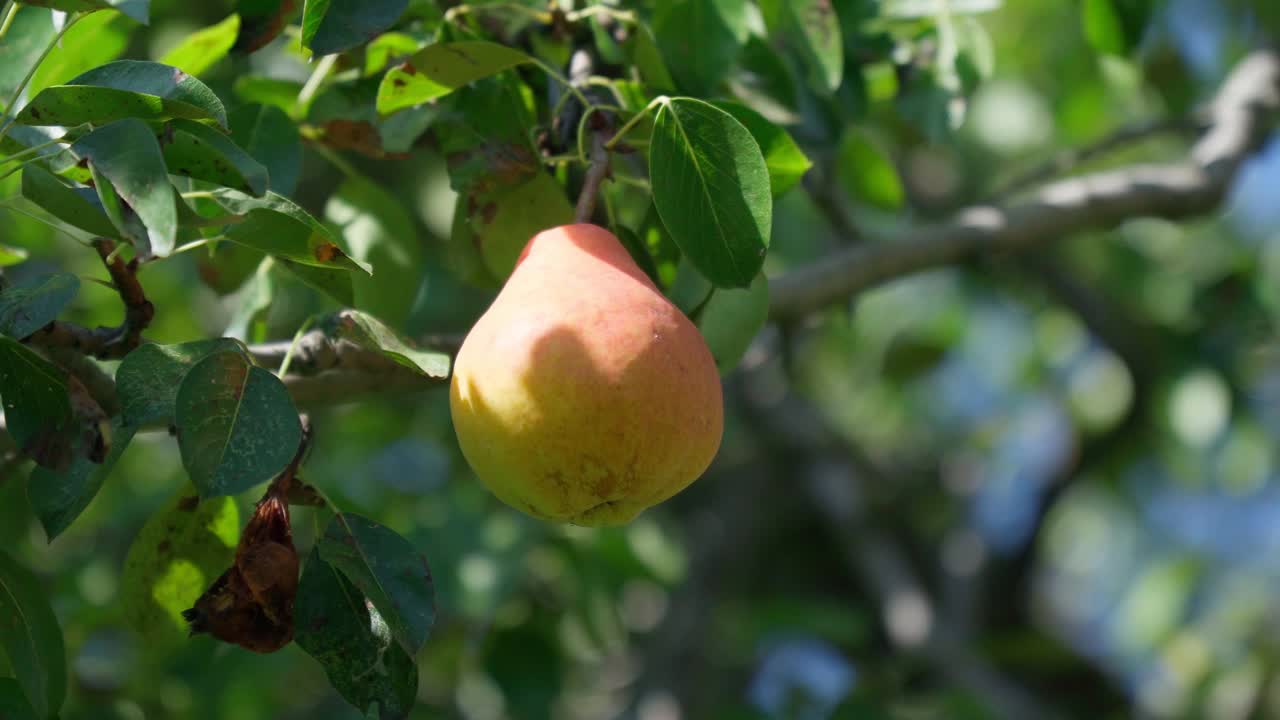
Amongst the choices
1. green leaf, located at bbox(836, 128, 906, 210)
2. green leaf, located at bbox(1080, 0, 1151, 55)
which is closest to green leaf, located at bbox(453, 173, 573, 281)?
green leaf, located at bbox(836, 128, 906, 210)

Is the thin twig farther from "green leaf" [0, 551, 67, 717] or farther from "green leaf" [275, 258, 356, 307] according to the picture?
"green leaf" [0, 551, 67, 717]

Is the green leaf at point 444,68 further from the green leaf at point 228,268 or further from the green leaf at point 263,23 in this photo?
the green leaf at point 228,268

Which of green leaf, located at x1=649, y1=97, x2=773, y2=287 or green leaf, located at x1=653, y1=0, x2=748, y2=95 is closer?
green leaf, located at x1=649, y1=97, x2=773, y2=287

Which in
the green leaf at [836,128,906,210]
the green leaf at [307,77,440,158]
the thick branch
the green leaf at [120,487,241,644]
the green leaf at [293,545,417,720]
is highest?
the green leaf at [307,77,440,158]

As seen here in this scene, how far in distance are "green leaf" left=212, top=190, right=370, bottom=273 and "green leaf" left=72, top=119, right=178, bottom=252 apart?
94 mm

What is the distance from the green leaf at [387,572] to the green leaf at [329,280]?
0.18m

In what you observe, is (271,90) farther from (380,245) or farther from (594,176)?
(594,176)

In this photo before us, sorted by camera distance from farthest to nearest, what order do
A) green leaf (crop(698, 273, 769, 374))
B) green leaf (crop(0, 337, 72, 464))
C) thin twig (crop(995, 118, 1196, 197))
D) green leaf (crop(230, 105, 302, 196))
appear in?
thin twig (crop(995, 118, 1196, 197))
green leaf (crop(230, 105, 302, 196))
green leaf (crop(698, 273, 769, 374))
green leaf (crop(0, 337, 72, 464))

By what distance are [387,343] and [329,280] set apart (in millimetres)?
115

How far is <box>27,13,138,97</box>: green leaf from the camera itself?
4.54 feet

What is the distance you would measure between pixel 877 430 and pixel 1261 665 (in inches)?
60.6

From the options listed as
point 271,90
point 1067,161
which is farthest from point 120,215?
point 1067,161

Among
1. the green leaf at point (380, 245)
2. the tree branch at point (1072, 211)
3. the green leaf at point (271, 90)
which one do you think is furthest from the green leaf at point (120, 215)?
the tree branch at point (1072, 211)

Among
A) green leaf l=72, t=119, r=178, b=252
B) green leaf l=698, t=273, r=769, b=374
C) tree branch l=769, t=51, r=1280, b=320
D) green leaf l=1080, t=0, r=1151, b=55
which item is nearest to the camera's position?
green leaf l=72, t=119, r=178, b=252
